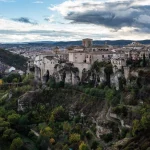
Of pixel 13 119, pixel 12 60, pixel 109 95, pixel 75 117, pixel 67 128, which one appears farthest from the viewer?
pixel 12 60

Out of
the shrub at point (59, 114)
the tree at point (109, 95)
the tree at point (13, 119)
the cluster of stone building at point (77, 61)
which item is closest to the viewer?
the tree at point (109, 95)

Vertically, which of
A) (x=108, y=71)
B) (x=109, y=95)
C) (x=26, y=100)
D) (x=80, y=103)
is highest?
(x=108, y=71)

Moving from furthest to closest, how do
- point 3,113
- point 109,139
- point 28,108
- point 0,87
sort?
point 0,87 → point 28,108 → point 3,113 → point 109,139

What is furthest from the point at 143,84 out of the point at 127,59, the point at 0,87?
the point at 0,87

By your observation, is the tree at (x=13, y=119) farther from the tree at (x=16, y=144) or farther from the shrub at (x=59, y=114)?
the tree at (x=16, y=144)

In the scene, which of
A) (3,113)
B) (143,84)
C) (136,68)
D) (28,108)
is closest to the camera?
(143,84)

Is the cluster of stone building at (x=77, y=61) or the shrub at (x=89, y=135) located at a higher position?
the cluster of stone building at (x=77, y=61)

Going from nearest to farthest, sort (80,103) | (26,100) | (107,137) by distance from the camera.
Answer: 1. (107,137)
2. (80,103)
3. (26,100)

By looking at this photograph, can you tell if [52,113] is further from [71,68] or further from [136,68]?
[136,68]

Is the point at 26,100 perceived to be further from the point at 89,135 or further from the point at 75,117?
the point at 89,135

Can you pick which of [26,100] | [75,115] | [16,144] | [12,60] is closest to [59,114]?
[75,115]

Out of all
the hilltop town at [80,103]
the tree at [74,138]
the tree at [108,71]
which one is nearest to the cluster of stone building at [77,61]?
the hilltop town at [80,103]
